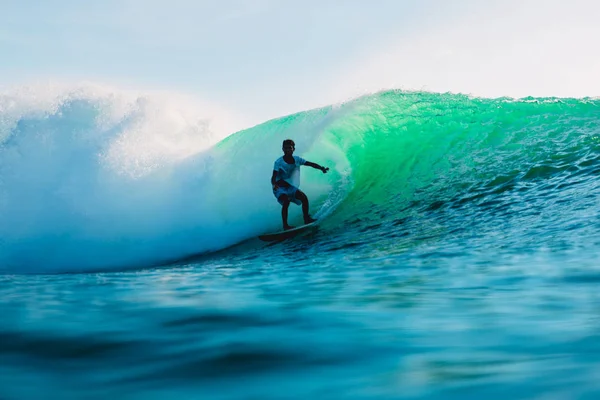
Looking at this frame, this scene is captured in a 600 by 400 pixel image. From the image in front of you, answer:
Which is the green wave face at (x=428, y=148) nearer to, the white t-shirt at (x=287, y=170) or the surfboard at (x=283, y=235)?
the surfboard at (x=283, y=235)

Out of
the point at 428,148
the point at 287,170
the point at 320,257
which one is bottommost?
the point at 320,257

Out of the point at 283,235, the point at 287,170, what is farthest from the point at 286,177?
the point at 283,235

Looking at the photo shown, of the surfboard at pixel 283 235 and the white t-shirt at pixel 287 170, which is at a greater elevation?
the white t-shirt at pixel 287 170

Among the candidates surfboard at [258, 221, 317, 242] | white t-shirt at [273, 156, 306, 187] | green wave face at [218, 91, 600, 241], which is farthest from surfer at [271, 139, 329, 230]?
green wave face at [218, 91, 600, 241]

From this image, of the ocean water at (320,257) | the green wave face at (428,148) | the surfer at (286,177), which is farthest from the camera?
the green wave face at (428,148)

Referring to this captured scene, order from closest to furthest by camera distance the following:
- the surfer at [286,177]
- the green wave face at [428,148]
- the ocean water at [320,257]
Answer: the ocean water at [320,257] → the surfer at [286,177] → the green wave face at [428,148]

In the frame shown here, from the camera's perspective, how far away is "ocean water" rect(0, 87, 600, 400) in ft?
6.38

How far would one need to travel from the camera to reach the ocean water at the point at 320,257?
1.94 m

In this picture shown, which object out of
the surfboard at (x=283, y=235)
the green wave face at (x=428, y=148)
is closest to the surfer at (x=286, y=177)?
the surfboard at (x=283, y=235)

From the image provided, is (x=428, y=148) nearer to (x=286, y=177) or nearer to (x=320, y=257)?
(x=286, y=177)

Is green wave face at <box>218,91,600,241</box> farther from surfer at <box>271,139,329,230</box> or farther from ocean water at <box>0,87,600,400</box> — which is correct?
surfer at <box>271,139,329,230</box>

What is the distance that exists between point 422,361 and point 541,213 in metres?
4.99

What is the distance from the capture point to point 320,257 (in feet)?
Answer: 20.1

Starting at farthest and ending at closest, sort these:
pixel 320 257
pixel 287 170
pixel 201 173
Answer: pixel 201 173 < pixel 287 170 < pixel 320 257
